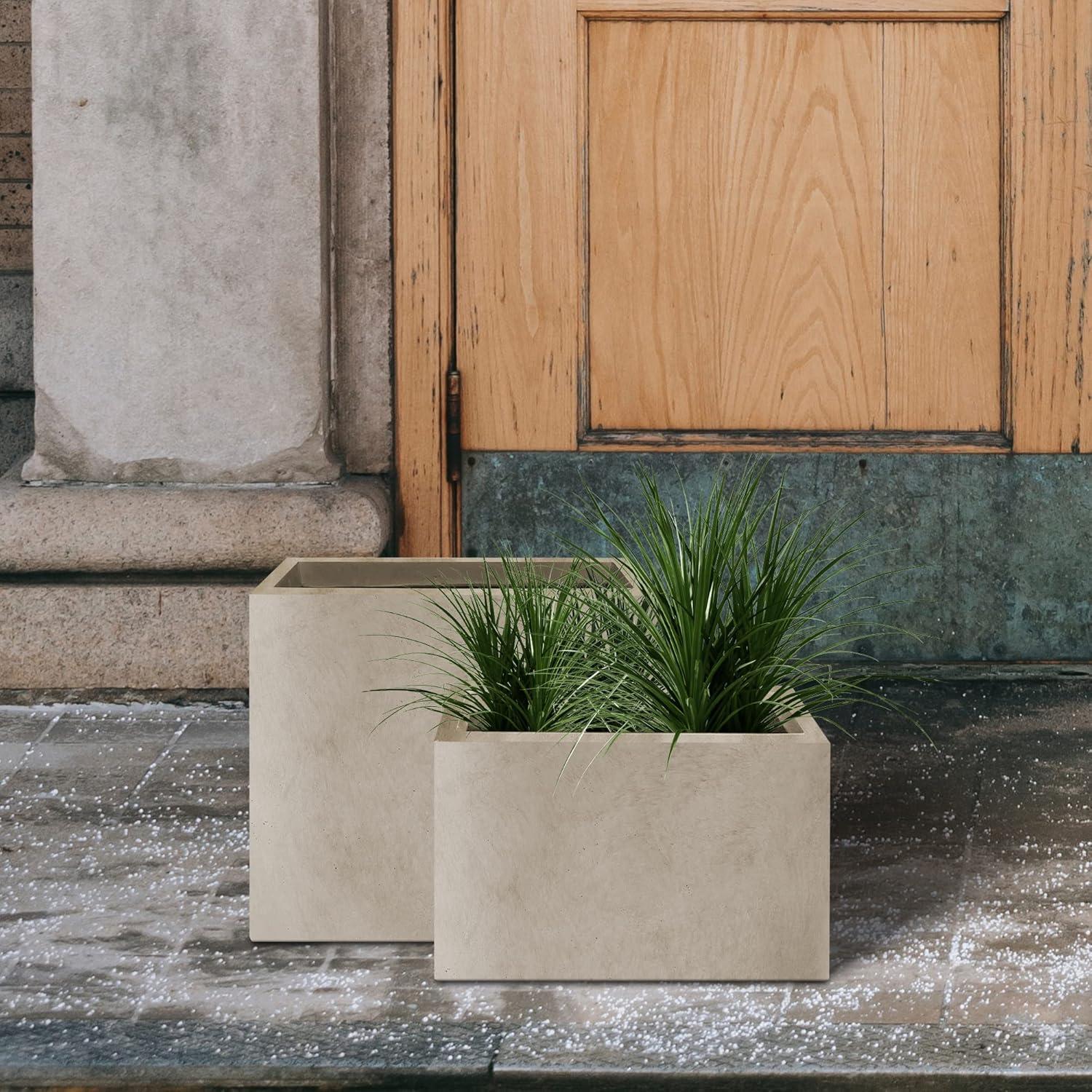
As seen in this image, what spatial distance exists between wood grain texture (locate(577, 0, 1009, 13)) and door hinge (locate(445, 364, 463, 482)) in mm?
957

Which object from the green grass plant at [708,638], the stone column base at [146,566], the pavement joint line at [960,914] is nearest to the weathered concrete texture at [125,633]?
the stone column base at [146,566]

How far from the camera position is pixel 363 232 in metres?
3.56

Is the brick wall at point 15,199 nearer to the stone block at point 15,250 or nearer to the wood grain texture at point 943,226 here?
the stone block at point 15,250

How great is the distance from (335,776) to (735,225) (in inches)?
80.0

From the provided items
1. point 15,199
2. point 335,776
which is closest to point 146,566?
point 15,199

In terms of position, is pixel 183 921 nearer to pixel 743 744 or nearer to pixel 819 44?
pixel 743 744

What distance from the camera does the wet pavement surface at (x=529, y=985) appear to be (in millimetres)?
1703

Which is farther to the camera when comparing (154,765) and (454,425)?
(454,425)

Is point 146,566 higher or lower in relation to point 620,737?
higher

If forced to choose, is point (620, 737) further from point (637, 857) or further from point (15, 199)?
point (15, 199)

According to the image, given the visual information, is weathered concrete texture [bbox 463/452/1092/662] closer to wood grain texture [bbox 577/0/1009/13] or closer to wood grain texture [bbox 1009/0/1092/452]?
wood grain texture [bbox 1009/0/1092/452]

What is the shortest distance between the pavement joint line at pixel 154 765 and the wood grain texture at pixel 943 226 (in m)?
1.88

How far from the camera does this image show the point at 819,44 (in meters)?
3.56

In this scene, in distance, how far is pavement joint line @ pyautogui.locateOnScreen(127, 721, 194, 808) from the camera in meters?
2.76
